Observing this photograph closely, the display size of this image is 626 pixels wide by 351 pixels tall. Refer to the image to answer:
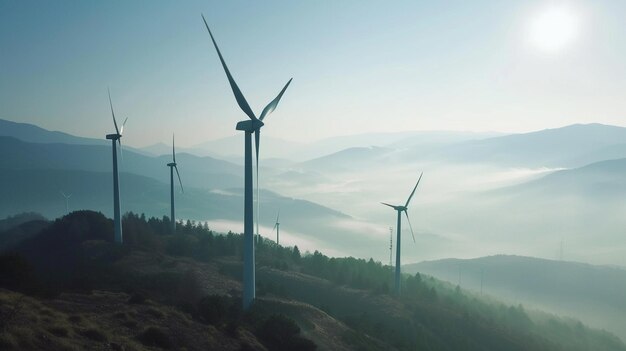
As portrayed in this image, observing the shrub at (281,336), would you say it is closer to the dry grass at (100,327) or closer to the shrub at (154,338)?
the dry grass at (100,327)

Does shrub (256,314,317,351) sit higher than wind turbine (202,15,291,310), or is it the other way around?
wind turbine (202,15,291,310)

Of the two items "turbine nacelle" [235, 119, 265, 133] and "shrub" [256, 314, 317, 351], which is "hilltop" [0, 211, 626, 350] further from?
"turbine nacelle" [235, 119, 265, 133]

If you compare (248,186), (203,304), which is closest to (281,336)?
(203,304)

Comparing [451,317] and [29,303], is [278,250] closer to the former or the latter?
[451,317]

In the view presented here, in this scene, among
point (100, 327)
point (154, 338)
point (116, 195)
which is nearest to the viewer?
point (100, 327)

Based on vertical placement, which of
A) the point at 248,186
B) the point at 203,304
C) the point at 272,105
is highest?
the point at 272,105

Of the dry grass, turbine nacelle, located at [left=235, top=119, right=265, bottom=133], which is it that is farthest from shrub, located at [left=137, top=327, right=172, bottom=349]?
turbine nacelle, located at [left=235, top=119, right=265, bottom=133]

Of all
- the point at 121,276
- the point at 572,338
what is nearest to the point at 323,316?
the point at 121,276

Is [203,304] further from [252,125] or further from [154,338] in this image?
[252,125]

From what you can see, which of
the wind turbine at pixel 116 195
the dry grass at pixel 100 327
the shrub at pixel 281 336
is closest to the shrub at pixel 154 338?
the dry grass at pixel 100 327
